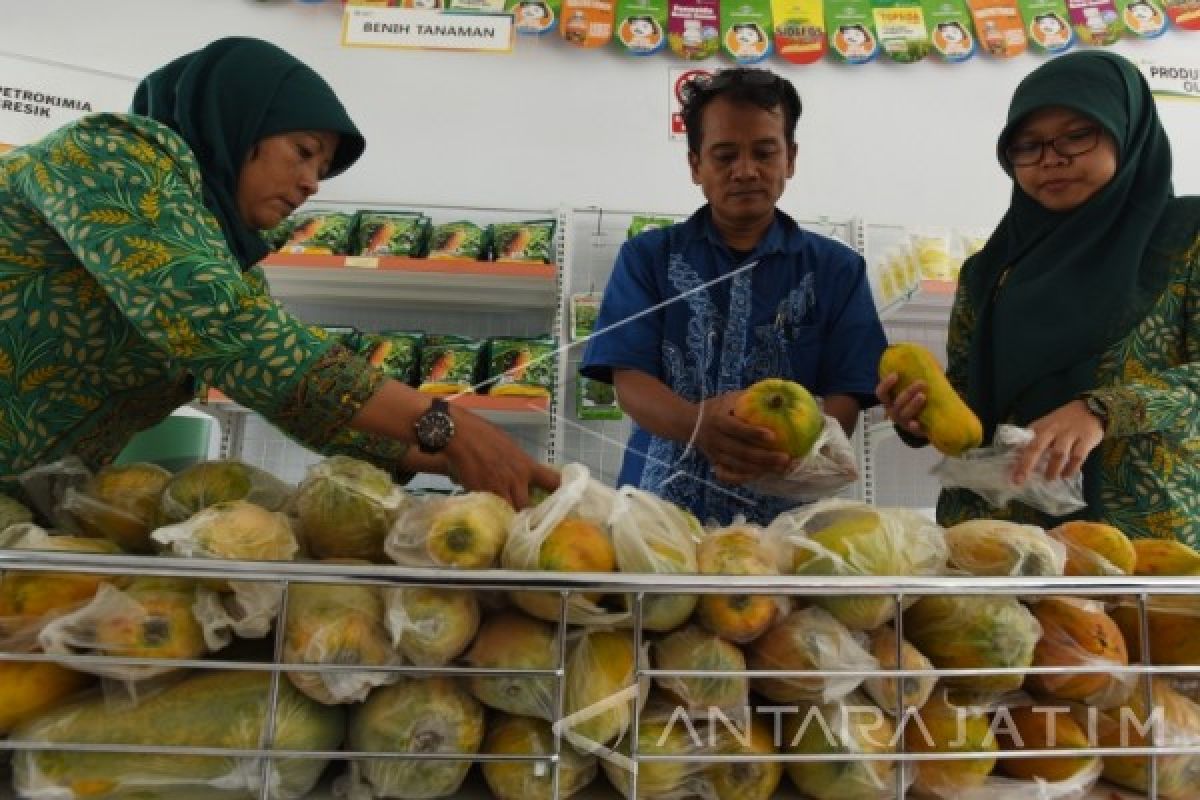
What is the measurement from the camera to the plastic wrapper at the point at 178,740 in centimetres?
48

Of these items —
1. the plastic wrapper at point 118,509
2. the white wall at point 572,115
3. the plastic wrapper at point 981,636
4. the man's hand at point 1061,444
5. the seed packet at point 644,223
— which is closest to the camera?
the plastic wrapper at point 981,636

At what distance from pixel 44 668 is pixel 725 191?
1.18 metres

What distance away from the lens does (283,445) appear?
260cm

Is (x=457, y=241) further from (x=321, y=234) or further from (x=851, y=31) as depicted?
(x=851, y=31)

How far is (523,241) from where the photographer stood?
7.84 ft

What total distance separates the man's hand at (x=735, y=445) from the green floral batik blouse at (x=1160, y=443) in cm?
34

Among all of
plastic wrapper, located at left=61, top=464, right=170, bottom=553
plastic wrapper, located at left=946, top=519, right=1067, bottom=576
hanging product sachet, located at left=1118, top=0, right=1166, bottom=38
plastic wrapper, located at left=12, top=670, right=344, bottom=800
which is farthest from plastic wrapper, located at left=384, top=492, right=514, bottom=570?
hanging product sachet, located at left=1118, top=0, right=1166, bottom=38

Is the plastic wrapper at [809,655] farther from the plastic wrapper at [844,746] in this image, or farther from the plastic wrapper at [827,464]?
the plastic wrapper at [827,464]

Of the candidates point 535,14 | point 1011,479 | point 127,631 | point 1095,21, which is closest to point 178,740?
point 127,631

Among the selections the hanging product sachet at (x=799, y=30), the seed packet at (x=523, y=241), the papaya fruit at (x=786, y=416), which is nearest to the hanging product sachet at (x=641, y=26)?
the hanging product sachet at (x=799, y=30)

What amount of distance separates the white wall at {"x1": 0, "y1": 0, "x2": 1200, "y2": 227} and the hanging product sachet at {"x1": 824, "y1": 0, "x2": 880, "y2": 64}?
6cm

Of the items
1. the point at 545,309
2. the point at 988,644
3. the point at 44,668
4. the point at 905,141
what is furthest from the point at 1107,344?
the point at 905,141

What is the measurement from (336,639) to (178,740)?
109mm

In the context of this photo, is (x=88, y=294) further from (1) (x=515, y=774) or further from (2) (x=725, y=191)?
(2) (x=725, y=191)
